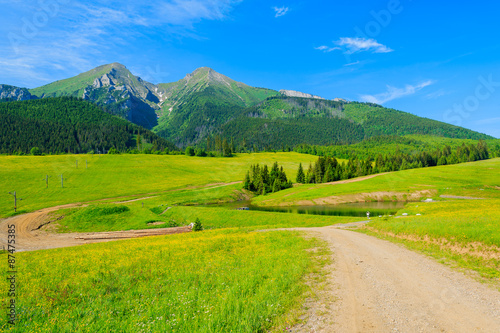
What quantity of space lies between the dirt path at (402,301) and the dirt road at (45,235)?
4604cm

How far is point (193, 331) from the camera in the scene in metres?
8.27

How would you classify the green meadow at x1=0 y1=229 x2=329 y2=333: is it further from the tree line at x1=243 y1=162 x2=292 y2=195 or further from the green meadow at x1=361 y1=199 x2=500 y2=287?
the tree line at x1=243 y1=162 x2=292 y2=195

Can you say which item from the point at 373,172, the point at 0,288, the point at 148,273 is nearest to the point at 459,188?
the point at 373,172

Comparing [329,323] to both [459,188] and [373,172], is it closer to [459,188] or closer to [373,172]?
[459,188]

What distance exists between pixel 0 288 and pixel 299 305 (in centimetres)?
1600

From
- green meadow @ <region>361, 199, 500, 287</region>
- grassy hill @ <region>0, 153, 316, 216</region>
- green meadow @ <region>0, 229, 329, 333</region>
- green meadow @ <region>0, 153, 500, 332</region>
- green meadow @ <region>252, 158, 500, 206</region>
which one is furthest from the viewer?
green meadow @ <region>252, 158, 500, 206</region>

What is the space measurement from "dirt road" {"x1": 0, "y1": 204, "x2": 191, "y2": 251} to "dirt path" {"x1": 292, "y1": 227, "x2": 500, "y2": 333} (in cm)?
4604

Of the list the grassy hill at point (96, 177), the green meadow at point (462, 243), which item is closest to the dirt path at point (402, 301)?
the green meadow at point (462, 243)

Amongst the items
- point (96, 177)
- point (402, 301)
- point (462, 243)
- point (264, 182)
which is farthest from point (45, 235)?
point (264, 182)

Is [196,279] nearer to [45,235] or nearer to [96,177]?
[45,235]

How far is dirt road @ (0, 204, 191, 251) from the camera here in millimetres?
42534

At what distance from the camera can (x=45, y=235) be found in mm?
50125

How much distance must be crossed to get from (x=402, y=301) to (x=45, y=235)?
64.0 meters

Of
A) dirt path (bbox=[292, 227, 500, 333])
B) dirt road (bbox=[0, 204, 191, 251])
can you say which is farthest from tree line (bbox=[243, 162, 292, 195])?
dirt path (bbox=[292, 227, 500, 333])
